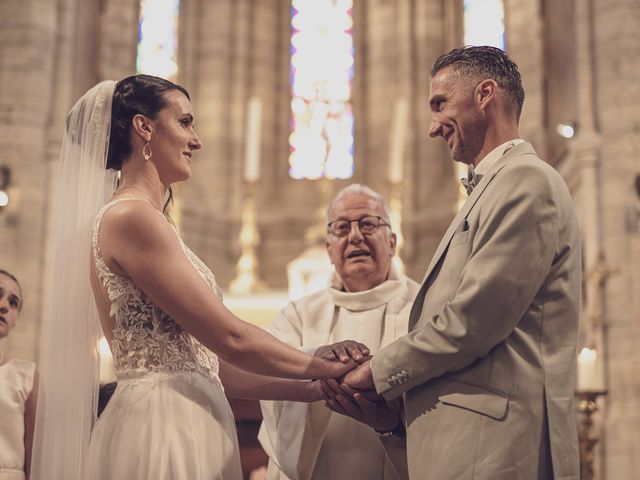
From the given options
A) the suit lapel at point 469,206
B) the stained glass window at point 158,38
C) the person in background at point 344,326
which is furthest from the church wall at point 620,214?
the stained glass window at point 158,38

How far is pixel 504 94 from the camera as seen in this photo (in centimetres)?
296

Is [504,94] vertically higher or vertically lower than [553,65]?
lower

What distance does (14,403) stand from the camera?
4.30 meters

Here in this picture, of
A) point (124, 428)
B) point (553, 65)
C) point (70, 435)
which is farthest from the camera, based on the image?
point (553, 65)

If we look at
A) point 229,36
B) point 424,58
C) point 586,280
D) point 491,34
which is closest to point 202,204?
point 229,36

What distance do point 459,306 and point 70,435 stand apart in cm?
131

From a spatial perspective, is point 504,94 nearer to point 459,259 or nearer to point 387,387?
point 459,259

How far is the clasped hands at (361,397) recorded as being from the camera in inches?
124

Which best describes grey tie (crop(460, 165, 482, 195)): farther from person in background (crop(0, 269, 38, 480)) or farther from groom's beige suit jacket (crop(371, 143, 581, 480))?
person in background (crop(0, 269, 38, 480))

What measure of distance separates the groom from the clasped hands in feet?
0.99

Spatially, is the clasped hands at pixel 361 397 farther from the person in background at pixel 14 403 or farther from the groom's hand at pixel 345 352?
the person in background at pixel 14 403

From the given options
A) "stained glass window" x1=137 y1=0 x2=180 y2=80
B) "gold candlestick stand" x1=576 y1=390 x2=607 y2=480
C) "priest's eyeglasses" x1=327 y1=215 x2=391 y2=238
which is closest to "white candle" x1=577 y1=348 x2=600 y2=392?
"gold candlestick stand" x1=576 y1=390 x2=607 y2=480

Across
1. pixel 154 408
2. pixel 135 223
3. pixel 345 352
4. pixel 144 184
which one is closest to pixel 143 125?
pixel 144 184

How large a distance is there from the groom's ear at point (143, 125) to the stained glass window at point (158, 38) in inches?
414
